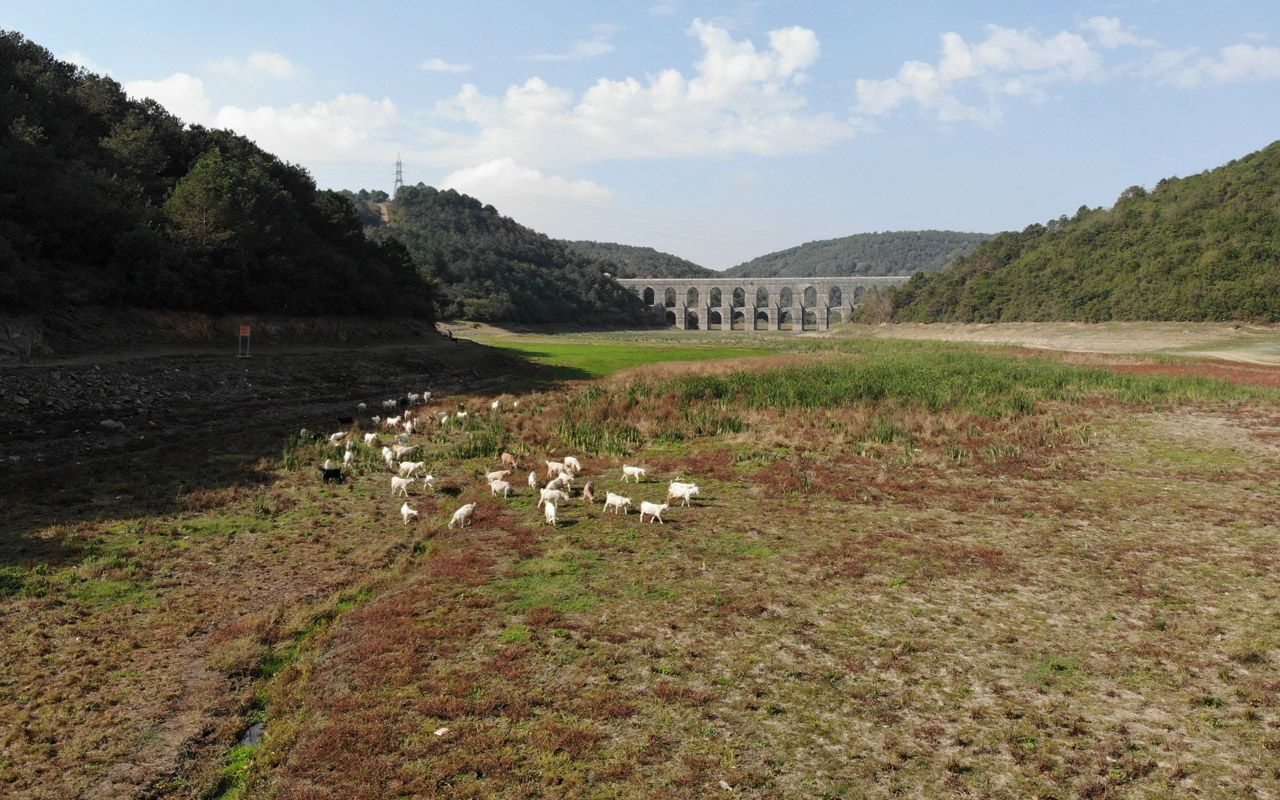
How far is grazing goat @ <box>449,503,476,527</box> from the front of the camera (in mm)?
16516

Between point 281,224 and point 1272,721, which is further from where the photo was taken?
point 281,224

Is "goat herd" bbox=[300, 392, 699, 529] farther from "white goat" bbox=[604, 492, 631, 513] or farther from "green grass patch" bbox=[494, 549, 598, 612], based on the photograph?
"green grass patch" bbox=[494, 549, 598, 612]

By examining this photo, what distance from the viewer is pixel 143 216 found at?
1948 inches

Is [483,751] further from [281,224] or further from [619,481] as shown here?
[281,224]

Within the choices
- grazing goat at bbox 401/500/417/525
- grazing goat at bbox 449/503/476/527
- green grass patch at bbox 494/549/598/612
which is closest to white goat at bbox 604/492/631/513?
green grass patch at bbox 494/549/598/612

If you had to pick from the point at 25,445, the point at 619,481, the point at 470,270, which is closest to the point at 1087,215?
the point at 470,270

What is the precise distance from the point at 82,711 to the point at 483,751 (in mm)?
4890

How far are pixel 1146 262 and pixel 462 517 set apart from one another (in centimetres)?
12605

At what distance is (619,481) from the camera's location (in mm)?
21641

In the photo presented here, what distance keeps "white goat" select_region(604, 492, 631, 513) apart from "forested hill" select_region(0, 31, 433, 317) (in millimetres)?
32026

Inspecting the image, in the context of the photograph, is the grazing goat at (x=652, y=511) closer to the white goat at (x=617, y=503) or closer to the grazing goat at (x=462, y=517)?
the white goat at (x=617, y=503)

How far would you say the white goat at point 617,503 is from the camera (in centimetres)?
1770

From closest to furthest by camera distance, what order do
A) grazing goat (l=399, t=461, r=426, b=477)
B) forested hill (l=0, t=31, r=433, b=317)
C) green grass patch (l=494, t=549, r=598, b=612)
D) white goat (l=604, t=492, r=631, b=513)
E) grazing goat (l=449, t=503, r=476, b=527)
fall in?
1. green grass patch (l=494, t=549, r=598, b=612)
2. grazing goat (l=449, t=503, r=476, b=527)
3. white goat (l=604, t=492, r=631, b=513)
4. grazing goat (l=399, t=461, r=426, b=477)
5. forested hill (l=0, t=31, r=433, b=317)

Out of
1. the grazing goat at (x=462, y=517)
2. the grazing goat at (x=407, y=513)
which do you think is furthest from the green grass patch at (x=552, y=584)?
the grazing goat at (x=407, y=513)
